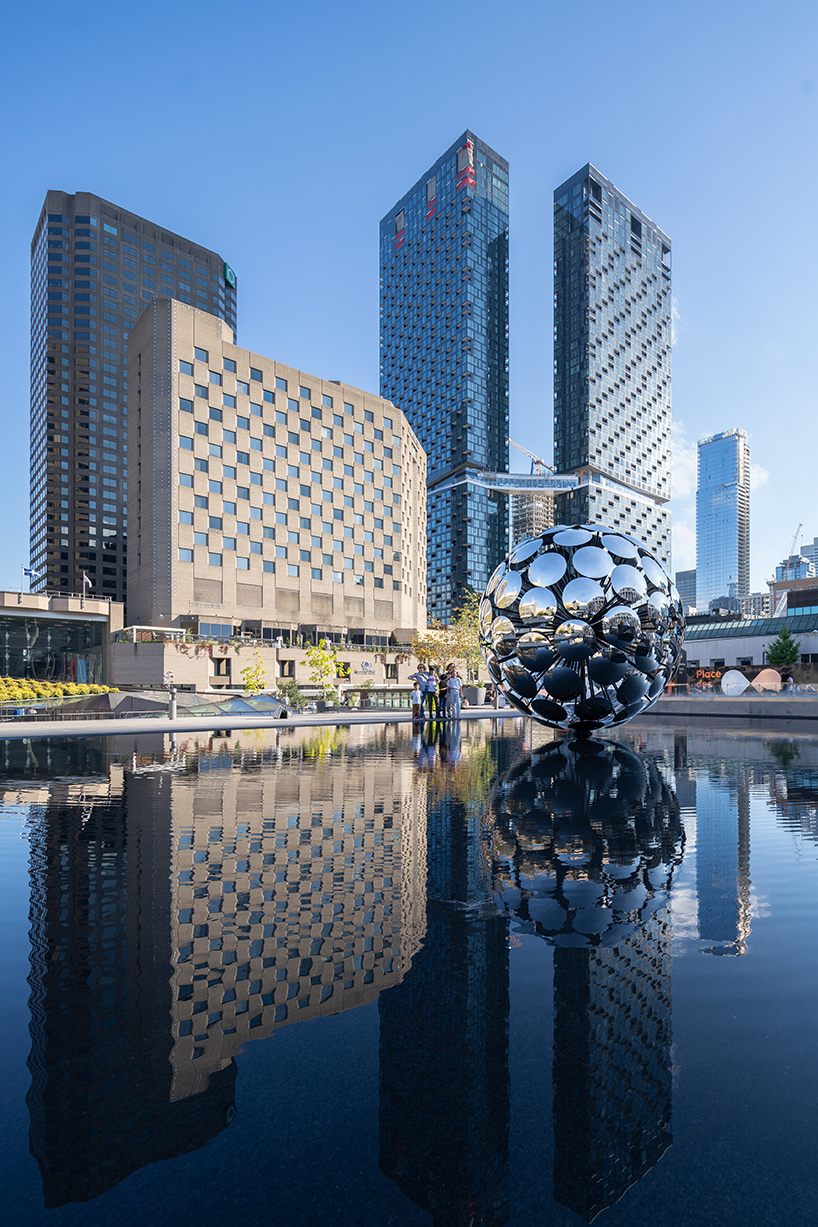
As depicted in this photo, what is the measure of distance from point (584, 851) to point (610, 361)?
530 ft

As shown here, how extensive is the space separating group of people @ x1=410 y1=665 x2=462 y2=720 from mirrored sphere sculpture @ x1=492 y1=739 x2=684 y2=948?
45.2ft

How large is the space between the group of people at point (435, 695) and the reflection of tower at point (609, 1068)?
1939cm

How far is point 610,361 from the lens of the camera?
5753 inches

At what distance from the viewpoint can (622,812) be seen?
21.8 ft

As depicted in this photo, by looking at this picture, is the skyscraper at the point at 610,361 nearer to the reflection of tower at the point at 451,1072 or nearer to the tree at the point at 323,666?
the tree at the point at 323,666

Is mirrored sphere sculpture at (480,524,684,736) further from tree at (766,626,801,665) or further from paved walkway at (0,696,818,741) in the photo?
tree at (766,626,801,665)

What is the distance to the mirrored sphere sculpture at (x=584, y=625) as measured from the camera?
1044 cm

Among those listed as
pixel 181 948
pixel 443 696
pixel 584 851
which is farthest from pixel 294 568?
pixel 181 948

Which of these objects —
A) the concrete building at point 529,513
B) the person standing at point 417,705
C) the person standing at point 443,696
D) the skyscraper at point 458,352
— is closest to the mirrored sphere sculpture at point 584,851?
the person standing at point 417,705

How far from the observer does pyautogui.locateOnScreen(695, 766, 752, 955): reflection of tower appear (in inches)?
137

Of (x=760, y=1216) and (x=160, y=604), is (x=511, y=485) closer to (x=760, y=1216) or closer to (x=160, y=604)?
(x=160, y=604)

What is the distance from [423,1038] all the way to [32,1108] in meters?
1.38

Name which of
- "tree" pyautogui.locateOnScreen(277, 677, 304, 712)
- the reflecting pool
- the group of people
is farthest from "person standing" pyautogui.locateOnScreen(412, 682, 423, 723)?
the reflecting pool

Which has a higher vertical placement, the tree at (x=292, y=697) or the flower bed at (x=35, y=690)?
Answer: the flower bed at (x=35, y=690)
